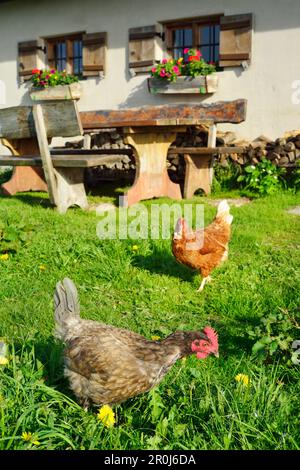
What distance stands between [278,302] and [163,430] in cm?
177

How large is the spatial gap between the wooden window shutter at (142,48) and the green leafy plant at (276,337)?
304 inches

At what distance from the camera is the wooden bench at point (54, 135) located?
606cm

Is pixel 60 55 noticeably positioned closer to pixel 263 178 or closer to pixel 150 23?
pixel 150 23

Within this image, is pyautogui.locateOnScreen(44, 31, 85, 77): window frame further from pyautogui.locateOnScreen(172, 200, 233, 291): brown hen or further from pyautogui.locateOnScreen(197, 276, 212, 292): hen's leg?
pyautogui.locateOnScreen(197, 276, 212, 292): hen's leg

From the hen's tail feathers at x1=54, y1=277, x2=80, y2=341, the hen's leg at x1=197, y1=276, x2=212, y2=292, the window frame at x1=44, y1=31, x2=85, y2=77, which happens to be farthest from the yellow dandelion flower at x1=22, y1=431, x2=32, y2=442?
the window frame at x1=44, y1=31, x2=85, y2=77

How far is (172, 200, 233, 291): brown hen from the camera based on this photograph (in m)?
4.08

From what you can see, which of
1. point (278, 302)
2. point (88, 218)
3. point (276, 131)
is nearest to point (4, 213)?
point (88, 218)

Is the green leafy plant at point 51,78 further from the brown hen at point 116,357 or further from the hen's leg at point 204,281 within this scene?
the brown hen at point 116,357

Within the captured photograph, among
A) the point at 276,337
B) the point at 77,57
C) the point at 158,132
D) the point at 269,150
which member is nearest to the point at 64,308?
the point at 276,337

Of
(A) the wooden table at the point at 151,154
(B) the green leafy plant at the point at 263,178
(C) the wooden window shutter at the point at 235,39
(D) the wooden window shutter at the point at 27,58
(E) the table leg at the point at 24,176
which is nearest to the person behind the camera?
(A) the wooden table at the point at 151,154

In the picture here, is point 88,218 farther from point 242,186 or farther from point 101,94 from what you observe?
point 101,94

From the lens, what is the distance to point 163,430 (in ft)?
6.84

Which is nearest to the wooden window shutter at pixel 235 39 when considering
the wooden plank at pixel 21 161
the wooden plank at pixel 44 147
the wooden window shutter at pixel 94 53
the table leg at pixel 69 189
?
the wooden window shutter at pixel 94 53

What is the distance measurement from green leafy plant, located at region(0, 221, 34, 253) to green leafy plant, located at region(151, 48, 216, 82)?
5237 mm
